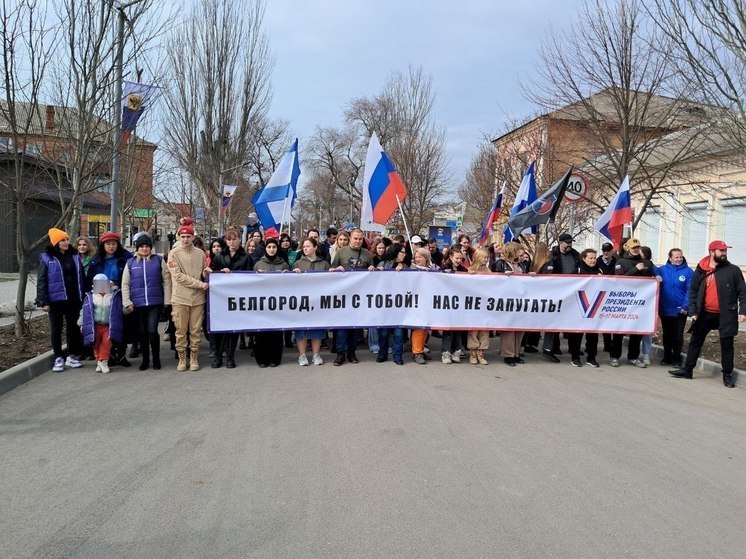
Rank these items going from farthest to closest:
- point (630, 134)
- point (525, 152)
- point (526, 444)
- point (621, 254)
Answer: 1. point (525, 152)
2. point (630, 134)
3. point (621, 254)
4. point (526, 444)

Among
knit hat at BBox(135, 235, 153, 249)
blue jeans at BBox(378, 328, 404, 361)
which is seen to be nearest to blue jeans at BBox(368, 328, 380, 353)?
blue jeans at BBox(378, 328, 404, 361)

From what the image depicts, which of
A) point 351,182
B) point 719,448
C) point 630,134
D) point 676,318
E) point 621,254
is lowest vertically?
point 719,448

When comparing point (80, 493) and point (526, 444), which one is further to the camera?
point (526, 444)

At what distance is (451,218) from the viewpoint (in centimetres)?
4038

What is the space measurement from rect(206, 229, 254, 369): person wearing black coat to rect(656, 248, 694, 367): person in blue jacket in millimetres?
6348

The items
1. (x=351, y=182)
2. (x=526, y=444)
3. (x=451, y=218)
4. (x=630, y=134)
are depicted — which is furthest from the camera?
(x=351, y=182)

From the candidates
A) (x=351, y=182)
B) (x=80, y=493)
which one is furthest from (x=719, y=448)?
(x=351, y=182)

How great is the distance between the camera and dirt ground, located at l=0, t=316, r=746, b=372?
7788mm

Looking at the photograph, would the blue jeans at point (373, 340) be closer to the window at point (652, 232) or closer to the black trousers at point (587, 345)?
the black trousers at point (587, 345)

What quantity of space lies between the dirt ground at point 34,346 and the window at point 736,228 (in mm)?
10100

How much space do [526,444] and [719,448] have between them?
1.77m

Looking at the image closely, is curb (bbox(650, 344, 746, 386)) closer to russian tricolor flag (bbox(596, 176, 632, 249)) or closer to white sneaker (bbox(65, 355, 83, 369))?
russian tricolor flag (bbox(596, 176, 632, 249))

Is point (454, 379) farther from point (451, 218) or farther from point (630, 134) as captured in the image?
point (451, 218)

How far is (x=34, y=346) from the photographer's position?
8.52 m
